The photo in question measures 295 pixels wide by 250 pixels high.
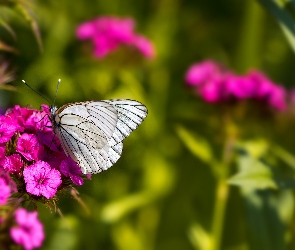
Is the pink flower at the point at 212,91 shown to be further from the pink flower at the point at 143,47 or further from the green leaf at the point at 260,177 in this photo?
the green leaf at the point at 260,177

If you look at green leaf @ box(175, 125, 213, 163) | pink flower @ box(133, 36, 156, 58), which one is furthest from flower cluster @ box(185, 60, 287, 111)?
pink flower @ box(133, 36, 156, 58)

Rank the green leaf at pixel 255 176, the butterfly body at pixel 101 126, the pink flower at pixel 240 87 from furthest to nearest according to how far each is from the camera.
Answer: the pink flower at pixel 240 87, the green leaf at pixel 255 176, the butterfly body at pixel 101 126

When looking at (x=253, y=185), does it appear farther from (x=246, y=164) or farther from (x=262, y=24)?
(x=262, y=24)

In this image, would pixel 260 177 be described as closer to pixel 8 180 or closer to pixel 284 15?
pixel 284 15

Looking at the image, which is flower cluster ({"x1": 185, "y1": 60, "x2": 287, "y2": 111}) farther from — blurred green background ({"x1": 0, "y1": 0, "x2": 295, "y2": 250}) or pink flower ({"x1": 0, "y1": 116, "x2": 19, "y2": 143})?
pink flower ({"x1": 0, "y1": 116, "x2": 19, "y2": 143})

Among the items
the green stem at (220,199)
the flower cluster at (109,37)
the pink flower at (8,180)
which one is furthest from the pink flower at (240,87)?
the pink flower at (8,180)

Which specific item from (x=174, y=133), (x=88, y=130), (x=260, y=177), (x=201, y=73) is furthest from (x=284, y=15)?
(x=174, y=133)

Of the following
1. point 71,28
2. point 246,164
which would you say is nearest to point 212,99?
point 246,164
